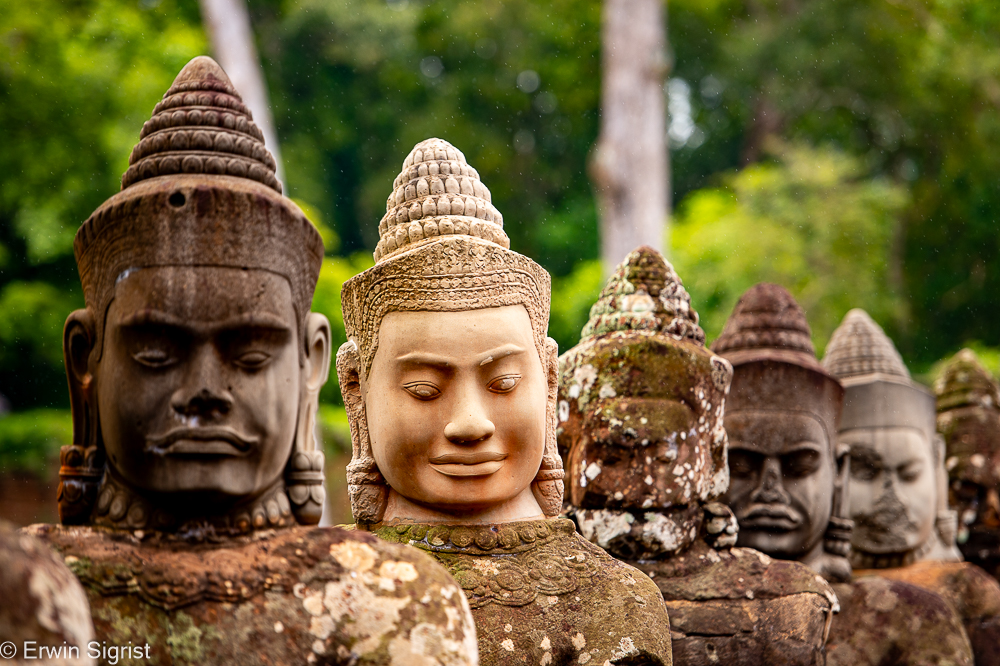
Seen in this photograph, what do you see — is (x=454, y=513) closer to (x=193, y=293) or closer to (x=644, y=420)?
(x=644, y=420)

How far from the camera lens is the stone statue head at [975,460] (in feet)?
30.1

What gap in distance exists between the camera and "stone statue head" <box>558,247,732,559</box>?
5539mm

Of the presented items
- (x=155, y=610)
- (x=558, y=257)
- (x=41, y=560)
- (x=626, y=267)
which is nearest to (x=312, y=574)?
(x=155, y=610)

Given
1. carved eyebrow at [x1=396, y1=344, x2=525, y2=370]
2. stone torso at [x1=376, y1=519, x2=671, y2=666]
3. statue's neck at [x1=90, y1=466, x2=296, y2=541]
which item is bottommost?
stone torso at [x1=376, y1=519, x2=671, y2=666]

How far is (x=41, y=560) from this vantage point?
2.83m

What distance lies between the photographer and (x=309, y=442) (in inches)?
152

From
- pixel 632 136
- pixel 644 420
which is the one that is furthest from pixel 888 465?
pixel 632 136

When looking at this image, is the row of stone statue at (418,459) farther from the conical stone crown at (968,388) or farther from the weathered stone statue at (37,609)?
the conical stone crown at (968,388)

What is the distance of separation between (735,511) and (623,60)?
40.4 feet

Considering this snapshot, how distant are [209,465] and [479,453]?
1310 millimetres

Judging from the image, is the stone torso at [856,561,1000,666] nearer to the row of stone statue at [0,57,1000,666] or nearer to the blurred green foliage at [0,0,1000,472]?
the row of stone statue at [0,57,1000,666]

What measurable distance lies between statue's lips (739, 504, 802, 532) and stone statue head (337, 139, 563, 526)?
1.86 m

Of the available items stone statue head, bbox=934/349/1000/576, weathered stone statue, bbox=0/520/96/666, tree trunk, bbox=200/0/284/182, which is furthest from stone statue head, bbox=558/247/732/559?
tree trunk, bbox=200/0/284/182

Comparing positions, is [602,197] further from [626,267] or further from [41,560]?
[41,560]
